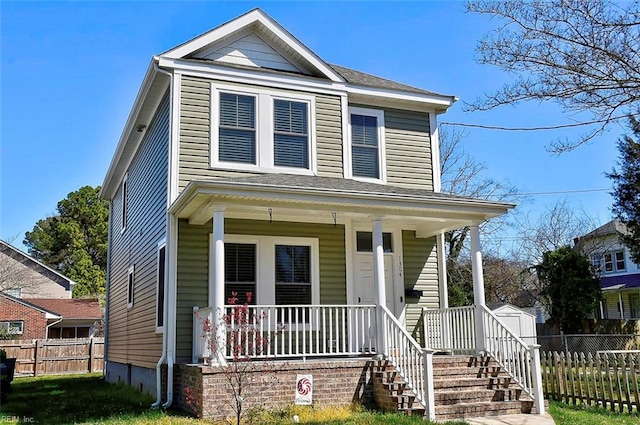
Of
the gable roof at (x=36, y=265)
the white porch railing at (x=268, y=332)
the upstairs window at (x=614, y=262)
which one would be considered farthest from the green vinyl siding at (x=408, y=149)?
the gable roof at (x=36, y=265)

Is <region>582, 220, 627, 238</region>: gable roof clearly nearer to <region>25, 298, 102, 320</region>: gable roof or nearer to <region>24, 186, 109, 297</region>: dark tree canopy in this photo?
<region>25, 298, 102, 320</region>: gable roof

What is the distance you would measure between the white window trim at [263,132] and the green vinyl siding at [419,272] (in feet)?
8.59

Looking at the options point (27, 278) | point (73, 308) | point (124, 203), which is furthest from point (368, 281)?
point (27, 278)

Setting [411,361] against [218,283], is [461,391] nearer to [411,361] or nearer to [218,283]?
[411,361]

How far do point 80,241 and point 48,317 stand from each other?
12630 mm

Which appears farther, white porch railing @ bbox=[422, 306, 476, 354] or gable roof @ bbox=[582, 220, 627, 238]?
gable roof @ bbox=[582, 220, 627, 238]

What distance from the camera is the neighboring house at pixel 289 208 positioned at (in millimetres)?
10133

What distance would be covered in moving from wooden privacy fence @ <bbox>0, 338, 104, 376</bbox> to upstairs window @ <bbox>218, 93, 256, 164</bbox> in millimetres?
16435

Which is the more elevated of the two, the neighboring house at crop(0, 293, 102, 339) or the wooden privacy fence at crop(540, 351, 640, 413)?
the neighboring house at crop(0, 293, 102, 339)

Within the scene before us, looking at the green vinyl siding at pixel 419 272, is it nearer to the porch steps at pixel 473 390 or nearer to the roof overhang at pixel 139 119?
the porch steps at pixel 473 390

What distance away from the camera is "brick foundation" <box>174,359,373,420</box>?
876 cm

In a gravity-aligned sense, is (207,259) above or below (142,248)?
below

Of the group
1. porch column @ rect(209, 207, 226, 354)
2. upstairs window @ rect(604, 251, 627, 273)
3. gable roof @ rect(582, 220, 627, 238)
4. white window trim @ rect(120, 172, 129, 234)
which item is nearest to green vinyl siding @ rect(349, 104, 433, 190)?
porch column @ rect(209, 207, 226, 354)

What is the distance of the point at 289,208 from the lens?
1023cm
